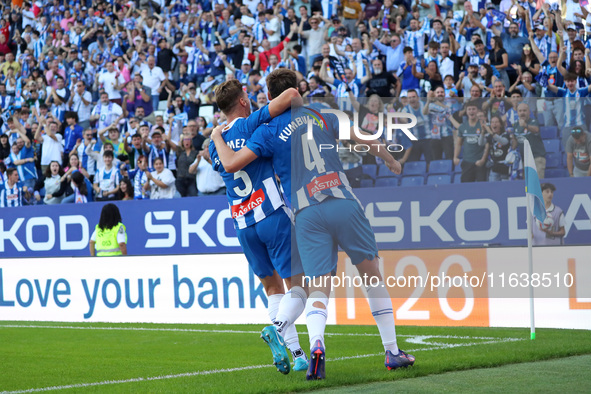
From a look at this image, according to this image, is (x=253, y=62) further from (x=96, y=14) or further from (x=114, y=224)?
(x=96, y=14)

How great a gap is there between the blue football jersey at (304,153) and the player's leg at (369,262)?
0.16 metres

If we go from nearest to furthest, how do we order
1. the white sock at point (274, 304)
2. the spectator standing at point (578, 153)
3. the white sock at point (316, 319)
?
the white sock at point (316, 319) → the white sock at point (274, 304) → the spectator standing at point (578, 153)

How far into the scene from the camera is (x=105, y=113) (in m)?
17.0

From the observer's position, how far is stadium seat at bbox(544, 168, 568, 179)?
10008mm

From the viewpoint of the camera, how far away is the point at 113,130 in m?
15.7

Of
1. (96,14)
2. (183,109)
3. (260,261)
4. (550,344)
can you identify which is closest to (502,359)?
(550,344)

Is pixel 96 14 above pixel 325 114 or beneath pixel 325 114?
above

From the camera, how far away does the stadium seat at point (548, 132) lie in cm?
997

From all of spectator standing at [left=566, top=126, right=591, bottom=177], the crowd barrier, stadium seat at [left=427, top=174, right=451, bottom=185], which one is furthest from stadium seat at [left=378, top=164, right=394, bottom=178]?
spectator standing at [left=566, top=126, right=591, bottom=177]

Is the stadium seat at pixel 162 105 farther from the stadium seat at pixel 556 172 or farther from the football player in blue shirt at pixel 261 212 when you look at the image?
the football player in blue shirt at pixel 261 212

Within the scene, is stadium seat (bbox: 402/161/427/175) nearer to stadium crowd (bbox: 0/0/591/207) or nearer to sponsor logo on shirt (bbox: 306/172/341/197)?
stadium crowd (bbox: 0/0/591/207)

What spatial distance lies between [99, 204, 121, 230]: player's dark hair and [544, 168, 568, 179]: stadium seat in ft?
21.7

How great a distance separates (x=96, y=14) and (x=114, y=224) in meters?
9.85

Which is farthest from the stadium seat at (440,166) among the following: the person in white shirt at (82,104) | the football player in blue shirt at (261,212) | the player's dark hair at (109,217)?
the person in white shirt at (82,104)
